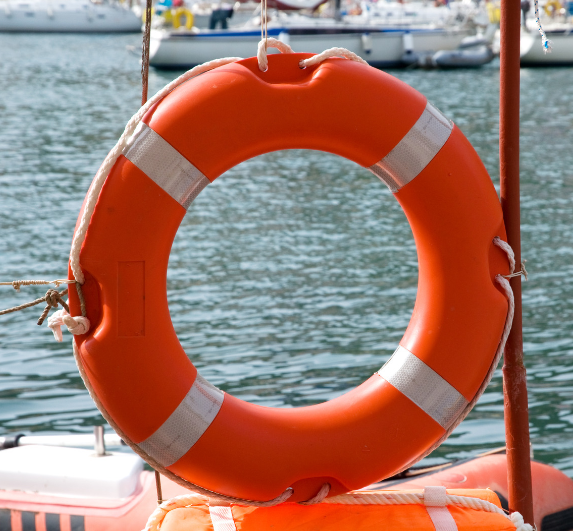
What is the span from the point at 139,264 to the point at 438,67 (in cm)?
1644

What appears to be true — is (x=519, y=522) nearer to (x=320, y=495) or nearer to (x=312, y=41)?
(x=320, y=495)

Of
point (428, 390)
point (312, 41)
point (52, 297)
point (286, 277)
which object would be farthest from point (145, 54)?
point (312, 41)

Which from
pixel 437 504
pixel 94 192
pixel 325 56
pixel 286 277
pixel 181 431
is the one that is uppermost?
pixel 325 56

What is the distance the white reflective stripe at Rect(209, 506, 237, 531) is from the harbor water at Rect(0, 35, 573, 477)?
81cm

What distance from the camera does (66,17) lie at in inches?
1096

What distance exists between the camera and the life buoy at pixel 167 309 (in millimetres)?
1510

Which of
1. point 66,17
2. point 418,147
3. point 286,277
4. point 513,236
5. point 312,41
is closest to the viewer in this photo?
point 418,147

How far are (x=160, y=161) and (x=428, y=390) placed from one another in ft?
2.37

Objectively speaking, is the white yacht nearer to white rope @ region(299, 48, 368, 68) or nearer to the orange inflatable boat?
the orange inflatable boat

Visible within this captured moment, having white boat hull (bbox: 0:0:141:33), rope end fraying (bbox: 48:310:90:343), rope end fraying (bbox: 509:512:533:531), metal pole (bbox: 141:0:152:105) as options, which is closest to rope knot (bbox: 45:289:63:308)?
rope end fraying (bbox: 48:310:90:343)

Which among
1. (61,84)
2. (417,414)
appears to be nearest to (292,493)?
(417,414)

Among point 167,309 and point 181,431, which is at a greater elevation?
point 167,309

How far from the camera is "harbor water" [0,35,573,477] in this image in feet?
11.0

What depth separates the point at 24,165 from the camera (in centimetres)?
796
